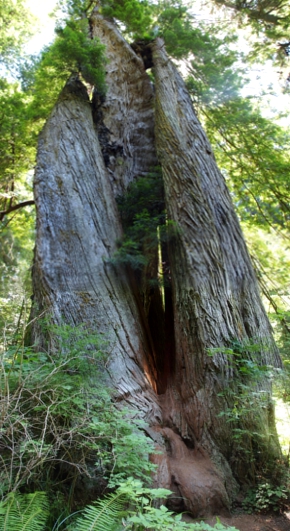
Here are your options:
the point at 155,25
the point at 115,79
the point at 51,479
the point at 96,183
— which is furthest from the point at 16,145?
the point at 51,479

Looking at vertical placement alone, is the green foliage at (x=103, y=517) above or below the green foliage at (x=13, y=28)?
below

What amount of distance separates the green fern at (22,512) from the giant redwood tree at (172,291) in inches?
57.4

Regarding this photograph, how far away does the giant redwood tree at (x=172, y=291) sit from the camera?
13.3 feet

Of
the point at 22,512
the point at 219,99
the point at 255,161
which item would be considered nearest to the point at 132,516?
the point at 22,512

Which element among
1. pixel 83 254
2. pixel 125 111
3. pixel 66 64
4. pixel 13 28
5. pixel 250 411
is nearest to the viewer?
pixel 250 411

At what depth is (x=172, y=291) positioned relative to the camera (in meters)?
5.49

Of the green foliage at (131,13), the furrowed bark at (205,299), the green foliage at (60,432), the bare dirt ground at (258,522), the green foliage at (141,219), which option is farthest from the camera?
the green foliage at (131,13)

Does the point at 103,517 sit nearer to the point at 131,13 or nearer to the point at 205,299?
the point at 205,299

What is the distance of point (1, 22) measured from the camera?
12094 millimetres

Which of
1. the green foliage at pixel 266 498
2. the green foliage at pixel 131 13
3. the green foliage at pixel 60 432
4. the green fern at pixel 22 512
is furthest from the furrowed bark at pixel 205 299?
the green foliage at pixel 131 13

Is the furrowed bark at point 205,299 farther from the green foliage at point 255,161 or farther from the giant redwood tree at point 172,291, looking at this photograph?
the green foliage at point 255,161

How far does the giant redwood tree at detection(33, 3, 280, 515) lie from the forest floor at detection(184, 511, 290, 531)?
0.14m

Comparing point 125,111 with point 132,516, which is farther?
point 125,111

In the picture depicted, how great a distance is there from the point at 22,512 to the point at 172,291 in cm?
348
